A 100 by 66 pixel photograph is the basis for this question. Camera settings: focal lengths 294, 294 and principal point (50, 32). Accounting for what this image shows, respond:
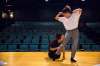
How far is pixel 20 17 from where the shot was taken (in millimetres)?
13750

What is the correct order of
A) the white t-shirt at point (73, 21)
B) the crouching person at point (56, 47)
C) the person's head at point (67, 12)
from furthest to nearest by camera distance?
the crouching person at point (56, 47), the person's head at point (67, 12), the white t-shirt at point (73, 21)

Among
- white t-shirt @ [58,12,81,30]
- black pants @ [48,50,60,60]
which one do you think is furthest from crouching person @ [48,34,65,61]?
white t-shirt @ [58,12,81,30]

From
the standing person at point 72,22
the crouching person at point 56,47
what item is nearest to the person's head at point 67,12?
the standing person at point 72,22

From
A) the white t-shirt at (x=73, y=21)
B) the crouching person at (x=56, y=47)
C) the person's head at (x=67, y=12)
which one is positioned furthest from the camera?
the crouching person at (x=56, y=47)

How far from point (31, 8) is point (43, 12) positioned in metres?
0.60

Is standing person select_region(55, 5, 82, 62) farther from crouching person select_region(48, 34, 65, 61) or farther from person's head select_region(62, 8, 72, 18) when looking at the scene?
crouching person select_region(48, 34, 65, 61)

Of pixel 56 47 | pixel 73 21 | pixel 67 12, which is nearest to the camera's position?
pixel 73 21

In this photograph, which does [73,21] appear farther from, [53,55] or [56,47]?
[53,55]

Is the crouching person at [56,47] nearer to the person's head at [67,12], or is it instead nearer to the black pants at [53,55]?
the black pants at [53,55]

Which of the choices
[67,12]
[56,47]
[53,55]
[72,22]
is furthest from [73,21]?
[53,55]

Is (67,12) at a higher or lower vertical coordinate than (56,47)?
higher

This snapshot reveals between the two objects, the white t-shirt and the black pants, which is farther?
the black pants

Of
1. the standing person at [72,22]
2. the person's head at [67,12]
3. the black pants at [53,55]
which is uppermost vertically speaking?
the person's head at [67,12]

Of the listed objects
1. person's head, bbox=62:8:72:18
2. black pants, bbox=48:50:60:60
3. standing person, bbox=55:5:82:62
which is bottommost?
black pants, bbox=48:50:60:60
